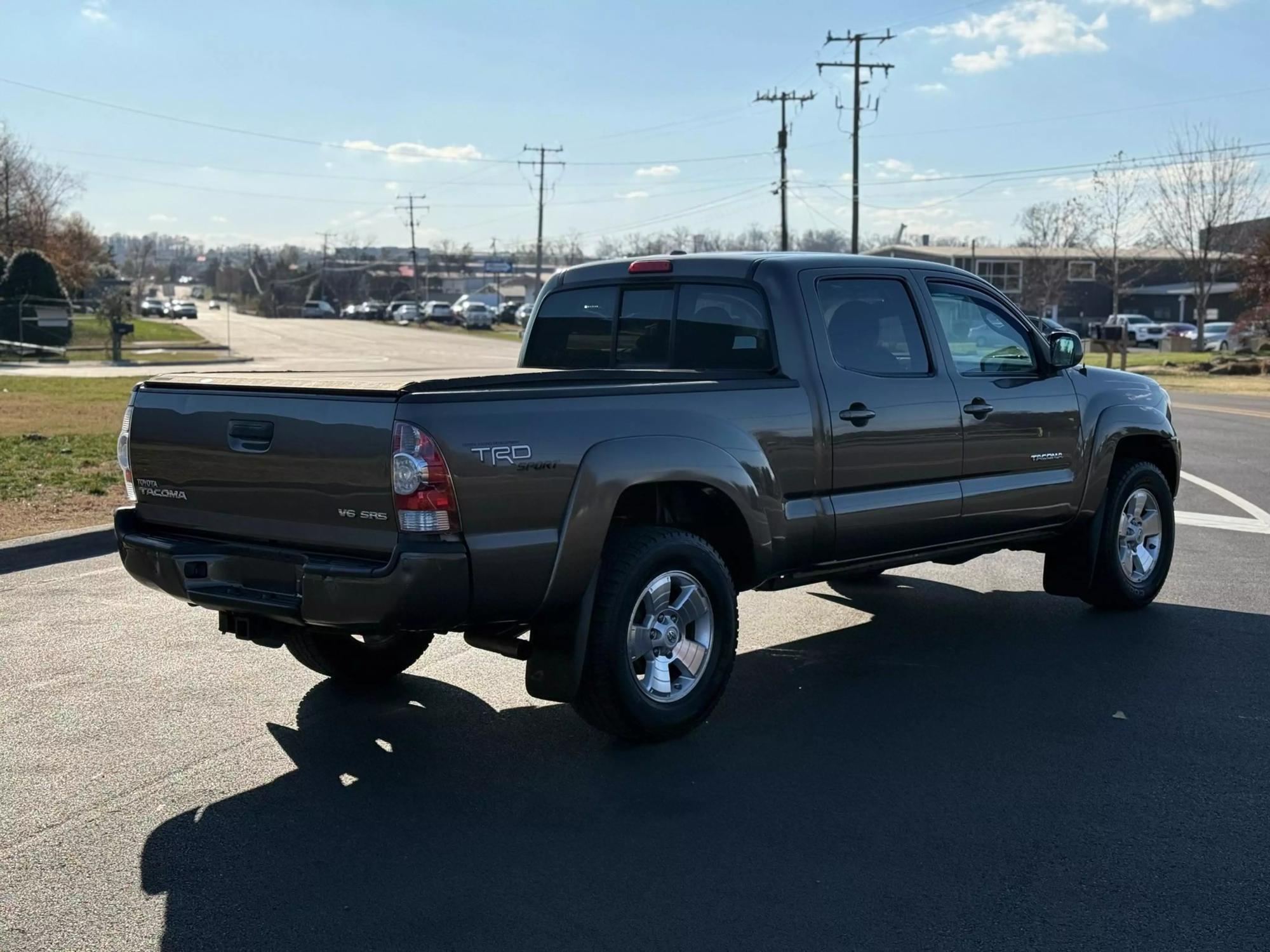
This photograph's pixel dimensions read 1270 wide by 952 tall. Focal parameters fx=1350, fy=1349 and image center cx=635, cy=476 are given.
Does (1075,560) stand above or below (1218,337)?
below

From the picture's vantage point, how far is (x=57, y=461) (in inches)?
519

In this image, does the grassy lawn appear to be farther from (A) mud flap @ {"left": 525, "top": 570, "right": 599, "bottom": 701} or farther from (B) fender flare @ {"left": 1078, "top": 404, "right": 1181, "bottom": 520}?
(B) fender flare @ {"left": 1078, "top": 404, "right": 1181, "bottom": 520}

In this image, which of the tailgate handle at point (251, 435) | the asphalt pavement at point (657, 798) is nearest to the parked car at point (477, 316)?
the asphalt pavement at point (657, 798)

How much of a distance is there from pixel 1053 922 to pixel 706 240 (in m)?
107

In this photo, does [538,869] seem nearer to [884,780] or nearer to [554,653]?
[554,653]

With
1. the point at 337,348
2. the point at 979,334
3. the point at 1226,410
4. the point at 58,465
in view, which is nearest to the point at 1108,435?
the point at 979,334

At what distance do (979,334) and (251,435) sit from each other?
12.9ft

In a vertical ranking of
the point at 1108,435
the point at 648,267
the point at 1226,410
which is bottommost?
the point at 1226,410

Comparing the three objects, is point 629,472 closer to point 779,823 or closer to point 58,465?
point 779,823

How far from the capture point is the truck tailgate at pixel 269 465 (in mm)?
4711

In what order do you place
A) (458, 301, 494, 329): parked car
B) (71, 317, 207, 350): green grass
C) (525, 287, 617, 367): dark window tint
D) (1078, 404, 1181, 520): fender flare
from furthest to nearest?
(458, 301, 494, 329): parked car, (71, 317, 207, 350): green grass, (1078, 404, 1181, 520): fender flare, (525, 287, 617, 367): dark window tint

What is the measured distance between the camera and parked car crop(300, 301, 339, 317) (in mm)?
116188

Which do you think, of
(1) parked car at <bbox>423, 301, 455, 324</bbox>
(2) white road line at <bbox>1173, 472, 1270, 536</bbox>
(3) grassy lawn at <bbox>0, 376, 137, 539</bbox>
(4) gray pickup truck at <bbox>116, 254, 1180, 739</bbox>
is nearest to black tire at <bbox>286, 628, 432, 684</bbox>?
(4) gray pickup truck at <bbox>116, 254, 1180, 739</bbox>

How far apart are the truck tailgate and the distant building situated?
242 feet
